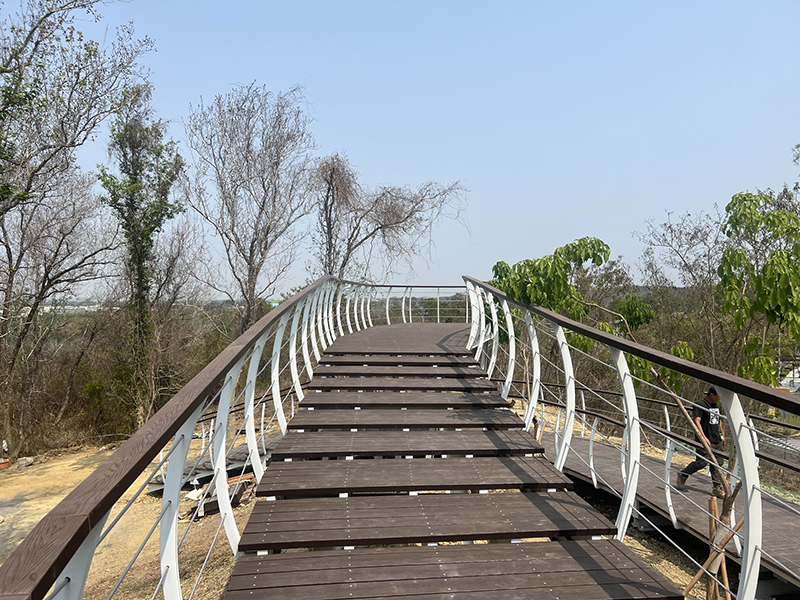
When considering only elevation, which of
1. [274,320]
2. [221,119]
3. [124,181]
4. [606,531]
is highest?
[221,119]

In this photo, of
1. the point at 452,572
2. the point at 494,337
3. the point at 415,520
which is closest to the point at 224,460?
the point at 415,520

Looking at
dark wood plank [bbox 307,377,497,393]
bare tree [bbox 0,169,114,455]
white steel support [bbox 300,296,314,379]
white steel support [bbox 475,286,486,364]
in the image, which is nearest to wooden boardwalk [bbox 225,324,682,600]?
dark wood plank [bbox 307,377,497,393]

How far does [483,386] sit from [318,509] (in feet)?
8.40

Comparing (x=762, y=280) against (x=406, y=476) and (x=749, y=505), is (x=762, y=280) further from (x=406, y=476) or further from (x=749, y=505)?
(x=406, y=476)

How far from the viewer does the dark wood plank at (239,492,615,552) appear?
2281 mm

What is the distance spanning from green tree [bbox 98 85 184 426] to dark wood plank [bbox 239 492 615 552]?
15259 millimetres

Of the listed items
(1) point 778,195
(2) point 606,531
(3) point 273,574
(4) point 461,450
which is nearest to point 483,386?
(4) point 461,450

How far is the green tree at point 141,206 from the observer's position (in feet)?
50.5

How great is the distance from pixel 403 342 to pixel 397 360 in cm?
122

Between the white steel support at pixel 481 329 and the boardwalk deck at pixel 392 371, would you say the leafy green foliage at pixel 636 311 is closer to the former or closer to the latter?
the white steel support at pixel 481 329

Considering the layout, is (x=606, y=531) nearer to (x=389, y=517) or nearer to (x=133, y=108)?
(x=389, y=517)

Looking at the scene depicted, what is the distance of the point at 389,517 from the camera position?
2.50 metres

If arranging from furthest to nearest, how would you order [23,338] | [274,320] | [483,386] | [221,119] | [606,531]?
[221,119] → [23,338] → [483,386] → [274,320] → [606,531]

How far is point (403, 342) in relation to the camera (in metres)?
6.88
